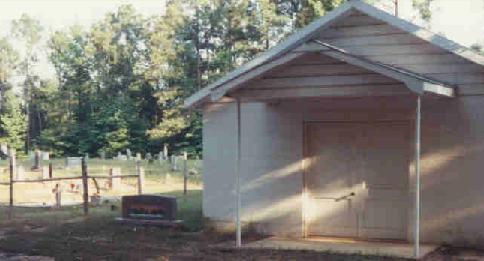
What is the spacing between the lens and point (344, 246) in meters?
12.4

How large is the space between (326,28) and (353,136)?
7.19 ft

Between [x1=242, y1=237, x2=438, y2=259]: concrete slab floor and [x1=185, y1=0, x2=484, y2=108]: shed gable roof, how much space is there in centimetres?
299

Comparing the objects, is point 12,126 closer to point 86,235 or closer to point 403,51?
point 86,235

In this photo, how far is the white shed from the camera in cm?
1181

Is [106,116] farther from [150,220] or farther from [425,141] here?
[425,141]

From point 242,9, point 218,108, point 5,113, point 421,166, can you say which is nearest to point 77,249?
point 218,108

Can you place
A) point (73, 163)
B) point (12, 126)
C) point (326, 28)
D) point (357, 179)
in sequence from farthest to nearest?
point (12, 126), point (73, 163), point (326, 28), point (357, 179)

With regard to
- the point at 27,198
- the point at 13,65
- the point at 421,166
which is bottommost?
the point at 27,198

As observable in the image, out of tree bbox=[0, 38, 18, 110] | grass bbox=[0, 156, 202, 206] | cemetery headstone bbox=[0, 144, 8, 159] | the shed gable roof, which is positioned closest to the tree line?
tree bbox=[0, 38, 18, 110]

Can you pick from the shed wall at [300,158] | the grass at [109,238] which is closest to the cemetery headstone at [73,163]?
the grass at [109,238]

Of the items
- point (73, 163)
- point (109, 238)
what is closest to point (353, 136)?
point (109, 238)

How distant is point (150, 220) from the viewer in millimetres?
15688

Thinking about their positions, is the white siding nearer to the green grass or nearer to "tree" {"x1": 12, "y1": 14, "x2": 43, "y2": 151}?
the green grass

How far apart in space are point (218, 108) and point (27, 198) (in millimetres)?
12681
